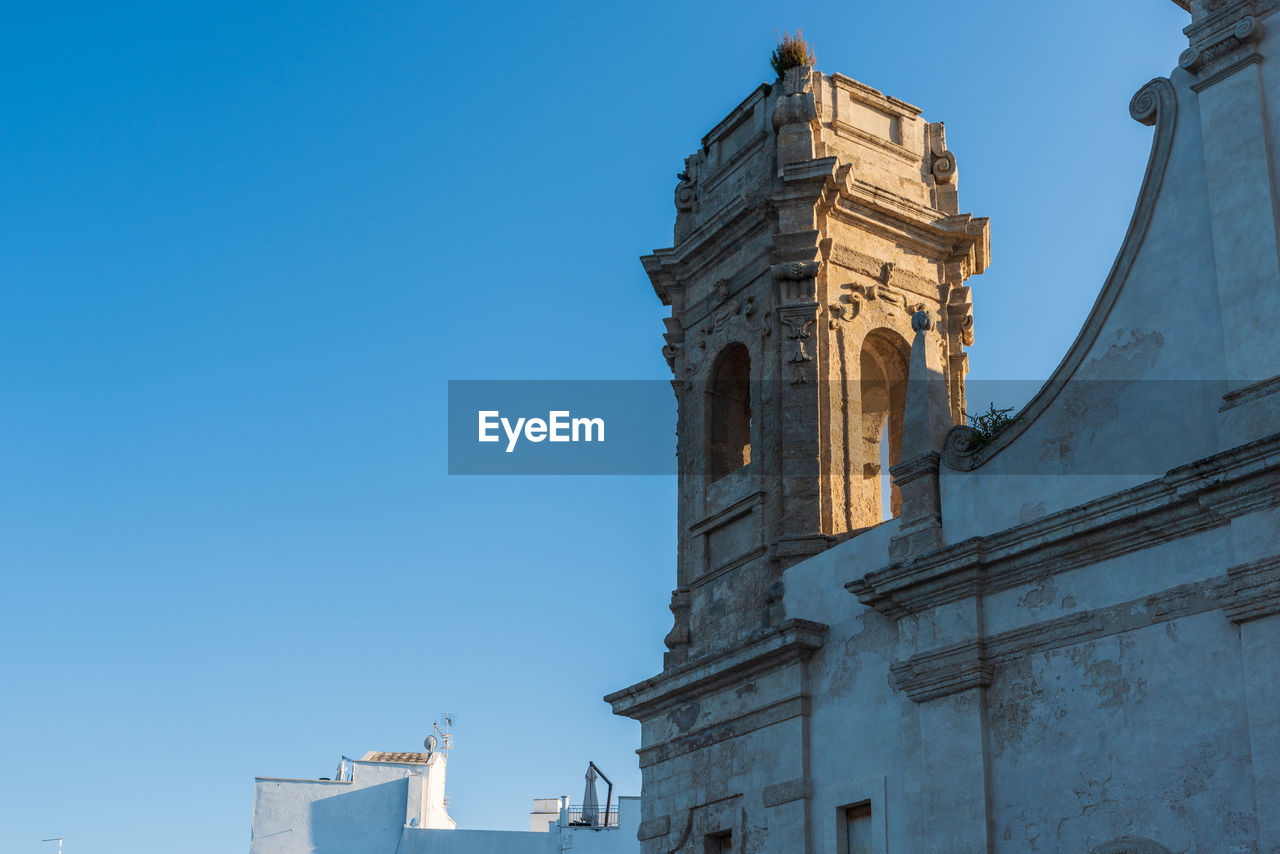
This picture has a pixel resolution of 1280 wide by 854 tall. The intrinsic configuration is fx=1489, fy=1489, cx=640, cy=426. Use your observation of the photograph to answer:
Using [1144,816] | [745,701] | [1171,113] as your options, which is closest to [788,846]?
[745,701]

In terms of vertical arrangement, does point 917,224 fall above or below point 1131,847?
above

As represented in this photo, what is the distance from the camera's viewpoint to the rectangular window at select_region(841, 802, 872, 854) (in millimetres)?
11836

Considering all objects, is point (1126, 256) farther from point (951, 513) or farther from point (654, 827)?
point (654, 827)

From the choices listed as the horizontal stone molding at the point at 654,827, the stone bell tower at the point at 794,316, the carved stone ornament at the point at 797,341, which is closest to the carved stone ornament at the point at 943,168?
the stone bell tower at the point at 794,316

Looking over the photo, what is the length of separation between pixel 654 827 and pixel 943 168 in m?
7.39

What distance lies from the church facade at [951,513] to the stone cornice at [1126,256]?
26 mm

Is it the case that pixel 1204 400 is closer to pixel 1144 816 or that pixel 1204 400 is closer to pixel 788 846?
pixel 1144 816

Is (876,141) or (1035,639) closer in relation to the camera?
(1035,639)

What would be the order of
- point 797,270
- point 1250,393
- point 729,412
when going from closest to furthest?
point 1250,393 → point 797,270 → point 729,412

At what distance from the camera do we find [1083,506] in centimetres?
1029

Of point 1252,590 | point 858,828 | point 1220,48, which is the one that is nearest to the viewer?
point 1252,590

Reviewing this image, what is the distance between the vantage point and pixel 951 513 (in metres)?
11.7

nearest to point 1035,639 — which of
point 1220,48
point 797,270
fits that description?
point 1220,48

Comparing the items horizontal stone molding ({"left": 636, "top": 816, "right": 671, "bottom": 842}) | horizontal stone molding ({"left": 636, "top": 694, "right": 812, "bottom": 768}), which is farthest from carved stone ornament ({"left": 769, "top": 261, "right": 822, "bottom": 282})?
horizontal stone molding ({"left": 636, "top": 816, "right": 671, "bottom": 842})
